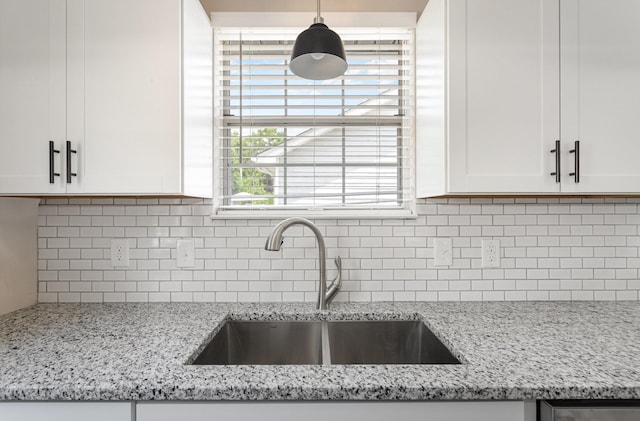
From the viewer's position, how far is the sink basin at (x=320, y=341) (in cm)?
151

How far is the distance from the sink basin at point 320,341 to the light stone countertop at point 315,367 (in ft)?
0.36

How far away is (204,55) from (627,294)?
222 centimetres

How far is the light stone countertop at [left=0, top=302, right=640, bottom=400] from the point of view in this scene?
88 centimetres

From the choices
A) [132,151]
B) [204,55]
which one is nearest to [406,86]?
[204,55]

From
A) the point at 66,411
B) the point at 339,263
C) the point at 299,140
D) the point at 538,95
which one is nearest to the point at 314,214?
the point at 339,263

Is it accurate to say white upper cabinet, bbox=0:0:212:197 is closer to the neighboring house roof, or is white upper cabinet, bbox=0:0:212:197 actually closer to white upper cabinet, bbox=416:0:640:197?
the neighboring house roof

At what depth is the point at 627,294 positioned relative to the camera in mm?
1723

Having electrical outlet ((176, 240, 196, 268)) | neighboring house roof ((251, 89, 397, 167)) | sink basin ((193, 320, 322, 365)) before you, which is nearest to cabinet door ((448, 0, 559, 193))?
neighboring house roof ((251, 89, 397, 167))

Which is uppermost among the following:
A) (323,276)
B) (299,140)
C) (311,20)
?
(311,20)

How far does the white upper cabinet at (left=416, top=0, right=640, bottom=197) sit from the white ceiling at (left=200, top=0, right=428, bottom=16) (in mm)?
435

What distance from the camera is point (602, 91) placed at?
4.50 ft

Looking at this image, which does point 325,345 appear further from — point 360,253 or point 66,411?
point 66,411

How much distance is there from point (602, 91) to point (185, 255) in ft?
6.01

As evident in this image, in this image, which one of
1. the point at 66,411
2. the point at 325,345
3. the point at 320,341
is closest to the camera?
the point at 66,411
